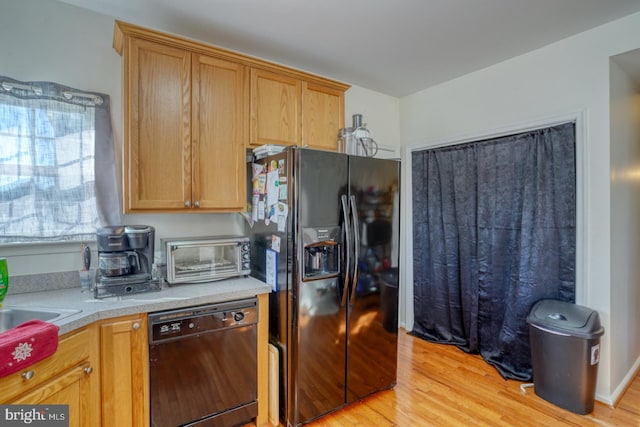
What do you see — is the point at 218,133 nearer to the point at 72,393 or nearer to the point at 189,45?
the point at 189,45

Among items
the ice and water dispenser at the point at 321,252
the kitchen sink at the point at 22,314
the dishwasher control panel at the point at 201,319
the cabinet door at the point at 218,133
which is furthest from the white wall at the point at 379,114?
the kitchen sink at the point at 22,314

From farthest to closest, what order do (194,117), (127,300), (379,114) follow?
(379,114) < (194,117) < (127,300)

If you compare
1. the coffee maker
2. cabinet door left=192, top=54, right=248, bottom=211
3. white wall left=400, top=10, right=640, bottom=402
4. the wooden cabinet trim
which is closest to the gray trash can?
white wall left=400, top=10, right=640, bottom=402

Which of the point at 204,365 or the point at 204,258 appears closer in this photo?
the point at 204,365

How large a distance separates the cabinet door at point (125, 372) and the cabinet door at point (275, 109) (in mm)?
1380

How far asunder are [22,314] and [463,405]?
8.84 ft

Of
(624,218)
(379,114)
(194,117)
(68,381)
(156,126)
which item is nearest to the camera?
(68,381)

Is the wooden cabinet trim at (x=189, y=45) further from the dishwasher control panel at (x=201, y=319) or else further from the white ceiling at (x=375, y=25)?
the dishwasher control panel at (x=201, y=319)

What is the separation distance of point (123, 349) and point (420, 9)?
2556 mm

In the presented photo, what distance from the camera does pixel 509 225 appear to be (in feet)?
8.59

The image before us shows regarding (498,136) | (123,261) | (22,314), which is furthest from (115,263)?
(498,136)

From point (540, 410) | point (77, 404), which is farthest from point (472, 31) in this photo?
point (77, 404)

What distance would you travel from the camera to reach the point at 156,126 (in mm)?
1882

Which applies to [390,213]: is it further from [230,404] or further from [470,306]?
[230,404]
